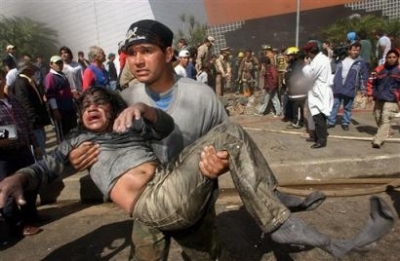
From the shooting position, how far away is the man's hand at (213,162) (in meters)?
2.18

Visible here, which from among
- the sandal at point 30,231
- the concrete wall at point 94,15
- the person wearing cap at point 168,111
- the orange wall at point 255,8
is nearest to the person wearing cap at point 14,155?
the sandal at point 30,231

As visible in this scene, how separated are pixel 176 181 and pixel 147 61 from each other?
0.76m

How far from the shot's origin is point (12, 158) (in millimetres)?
4238

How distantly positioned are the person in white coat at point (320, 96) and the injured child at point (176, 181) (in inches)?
176

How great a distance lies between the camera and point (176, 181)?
2.27 meters

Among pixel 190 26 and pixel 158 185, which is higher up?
pixel 190 26

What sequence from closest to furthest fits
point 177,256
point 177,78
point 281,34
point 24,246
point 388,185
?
point 177,78 < point 177,256 < point 24,246 < point 388,185 < point 281,34

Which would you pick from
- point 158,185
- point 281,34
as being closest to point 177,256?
point 158,185

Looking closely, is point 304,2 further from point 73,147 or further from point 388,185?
point 73,147

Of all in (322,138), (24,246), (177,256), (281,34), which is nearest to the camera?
(177,256)

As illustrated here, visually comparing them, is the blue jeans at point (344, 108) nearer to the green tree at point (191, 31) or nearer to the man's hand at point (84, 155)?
the man's hand at point (84, 155)

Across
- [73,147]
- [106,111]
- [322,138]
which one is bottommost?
[322,138]

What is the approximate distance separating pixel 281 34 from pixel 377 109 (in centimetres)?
1977

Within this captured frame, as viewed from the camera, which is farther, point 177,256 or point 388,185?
point 388,185
